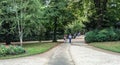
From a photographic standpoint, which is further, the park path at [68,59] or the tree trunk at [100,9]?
the tree trunk at [100,9]

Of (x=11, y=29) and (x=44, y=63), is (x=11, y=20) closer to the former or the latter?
(x=11, y=29)

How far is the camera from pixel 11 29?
31984 mm

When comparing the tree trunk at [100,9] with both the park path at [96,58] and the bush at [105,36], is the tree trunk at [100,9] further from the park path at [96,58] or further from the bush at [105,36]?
the park path at [96,58]

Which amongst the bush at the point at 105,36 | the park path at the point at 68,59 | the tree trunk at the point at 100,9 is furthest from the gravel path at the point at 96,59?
the tree trunk at the point at 100,9

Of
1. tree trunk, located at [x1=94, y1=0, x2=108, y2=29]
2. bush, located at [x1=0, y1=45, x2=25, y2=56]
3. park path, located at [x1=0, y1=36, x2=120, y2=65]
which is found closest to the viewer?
park path, located at [x1=0, y1=36, x2=120, y2=65]

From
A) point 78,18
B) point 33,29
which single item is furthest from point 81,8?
point 33,29

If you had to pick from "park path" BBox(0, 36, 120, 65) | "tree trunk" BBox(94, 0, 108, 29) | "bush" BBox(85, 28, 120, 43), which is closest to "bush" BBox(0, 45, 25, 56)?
"park path" BBox(0, 36, 120, 65)

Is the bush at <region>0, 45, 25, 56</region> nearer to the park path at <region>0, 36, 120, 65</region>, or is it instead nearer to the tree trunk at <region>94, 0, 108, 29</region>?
the park path at <region>0, 36, 120, 65</region>

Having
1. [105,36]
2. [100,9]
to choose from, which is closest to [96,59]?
[105,36]

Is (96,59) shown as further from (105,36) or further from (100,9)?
(100,9)

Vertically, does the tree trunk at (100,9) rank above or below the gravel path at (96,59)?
above

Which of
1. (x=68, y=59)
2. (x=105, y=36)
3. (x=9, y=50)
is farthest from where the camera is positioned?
(x=105, y=36)

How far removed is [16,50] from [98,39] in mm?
16040

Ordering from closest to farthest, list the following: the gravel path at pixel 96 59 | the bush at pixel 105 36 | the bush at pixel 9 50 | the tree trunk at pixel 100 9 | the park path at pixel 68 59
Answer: the gravel path at pixel 96 59
the park path at pixel 68 59
the bush at pixel 9 50
the bush at pixel 105 36
the tree trunk at pixel 100 9
